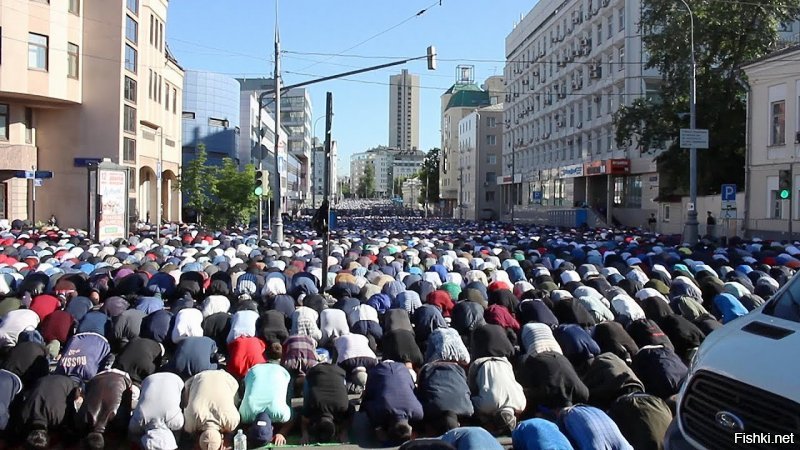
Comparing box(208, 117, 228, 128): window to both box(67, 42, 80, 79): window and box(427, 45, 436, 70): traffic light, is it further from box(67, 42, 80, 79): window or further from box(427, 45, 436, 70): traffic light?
box(427, 45, 436, 70): traffic light

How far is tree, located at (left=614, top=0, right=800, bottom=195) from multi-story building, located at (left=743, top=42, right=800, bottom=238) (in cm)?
399

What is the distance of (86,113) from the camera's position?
3875cm

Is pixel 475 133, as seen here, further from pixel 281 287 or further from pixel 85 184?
pixel 281 287

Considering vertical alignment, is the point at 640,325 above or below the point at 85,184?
below

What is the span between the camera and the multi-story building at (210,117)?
64225 millimetres

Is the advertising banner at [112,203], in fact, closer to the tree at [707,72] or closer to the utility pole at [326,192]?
the utility pole at [326,192]

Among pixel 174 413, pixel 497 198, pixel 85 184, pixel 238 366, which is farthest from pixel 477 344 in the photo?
pixel 497 198

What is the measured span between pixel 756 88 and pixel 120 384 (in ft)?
112

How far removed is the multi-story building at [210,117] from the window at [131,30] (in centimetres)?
2226

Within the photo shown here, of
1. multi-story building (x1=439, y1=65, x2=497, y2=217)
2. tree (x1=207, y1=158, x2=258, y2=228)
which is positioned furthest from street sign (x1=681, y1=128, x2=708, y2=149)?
multi-story building (x1=439, y1=65, x2=497, y2=217)

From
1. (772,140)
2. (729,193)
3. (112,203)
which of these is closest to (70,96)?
(112,203)

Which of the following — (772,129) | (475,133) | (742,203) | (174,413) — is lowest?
(174,413)

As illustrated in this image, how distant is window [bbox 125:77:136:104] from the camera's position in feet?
131

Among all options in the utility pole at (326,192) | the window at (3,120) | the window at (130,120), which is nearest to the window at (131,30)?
the window at (130,120)
